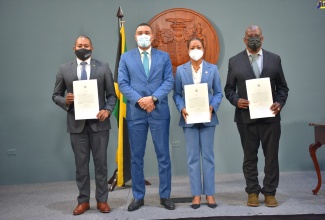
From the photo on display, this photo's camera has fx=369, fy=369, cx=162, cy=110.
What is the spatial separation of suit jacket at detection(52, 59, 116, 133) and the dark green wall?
159cm

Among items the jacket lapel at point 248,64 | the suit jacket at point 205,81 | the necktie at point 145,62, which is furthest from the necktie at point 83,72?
the jacket lapel at point 248,64

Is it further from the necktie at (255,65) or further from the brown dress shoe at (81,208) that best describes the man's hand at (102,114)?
the necktie at (255,65)

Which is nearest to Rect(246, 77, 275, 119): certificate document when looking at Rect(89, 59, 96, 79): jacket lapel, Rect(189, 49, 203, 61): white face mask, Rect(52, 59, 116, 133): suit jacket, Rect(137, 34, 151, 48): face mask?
Rect(189, 49, 203, 61): white face mask

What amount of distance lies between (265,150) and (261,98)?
51 cm

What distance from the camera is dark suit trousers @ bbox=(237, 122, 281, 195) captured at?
3.36m

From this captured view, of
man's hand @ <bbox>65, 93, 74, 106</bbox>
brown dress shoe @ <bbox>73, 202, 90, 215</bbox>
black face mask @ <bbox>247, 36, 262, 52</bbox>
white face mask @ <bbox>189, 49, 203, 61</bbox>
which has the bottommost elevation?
brown dress shoe @ <bbox>73, 202, 90, 215</bbox>

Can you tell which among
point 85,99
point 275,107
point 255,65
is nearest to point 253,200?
point 275,107

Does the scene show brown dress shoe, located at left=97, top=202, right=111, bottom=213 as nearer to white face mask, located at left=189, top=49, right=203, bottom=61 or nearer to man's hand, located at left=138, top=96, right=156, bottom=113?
man's hand, located at left=138, top=96, right=156, bottom=113

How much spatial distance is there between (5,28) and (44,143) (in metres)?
1.61

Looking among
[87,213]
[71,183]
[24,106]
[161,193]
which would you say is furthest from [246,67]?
[24,106]

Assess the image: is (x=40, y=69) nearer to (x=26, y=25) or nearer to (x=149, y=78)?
(x=26, y=25)

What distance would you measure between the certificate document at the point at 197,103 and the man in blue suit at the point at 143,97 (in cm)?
21

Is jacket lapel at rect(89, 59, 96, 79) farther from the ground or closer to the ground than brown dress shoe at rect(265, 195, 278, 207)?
farther from the ground

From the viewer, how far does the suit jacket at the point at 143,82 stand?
334 cm
